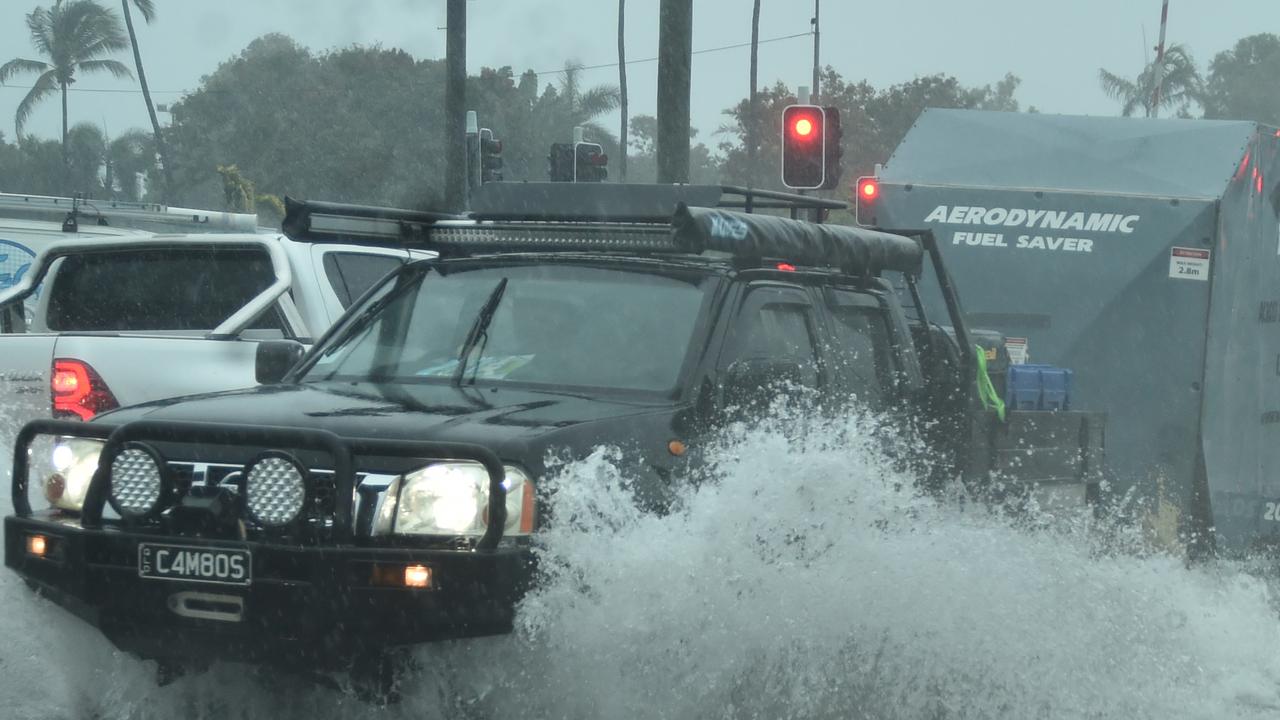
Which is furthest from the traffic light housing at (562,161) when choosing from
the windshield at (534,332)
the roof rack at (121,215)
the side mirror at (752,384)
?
the side mirror at (752,384)

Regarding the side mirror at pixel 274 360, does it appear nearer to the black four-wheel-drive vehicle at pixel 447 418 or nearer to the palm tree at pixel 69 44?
the black four-wheel-drive vehicle at pixel 447 418

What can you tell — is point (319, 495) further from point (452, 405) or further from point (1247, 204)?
point (1247, 204)

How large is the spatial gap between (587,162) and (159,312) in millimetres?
9309

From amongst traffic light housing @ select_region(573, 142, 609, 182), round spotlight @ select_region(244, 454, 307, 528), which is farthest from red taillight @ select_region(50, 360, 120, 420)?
traffic light housing @ select_region(573, 142, 609, 182)

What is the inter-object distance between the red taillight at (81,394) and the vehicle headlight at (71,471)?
1.97m

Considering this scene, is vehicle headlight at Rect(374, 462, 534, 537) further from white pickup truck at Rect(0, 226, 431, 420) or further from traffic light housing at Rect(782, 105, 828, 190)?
traffic light housing at Rect(782, 105, 828, 190)

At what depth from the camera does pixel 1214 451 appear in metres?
10.5

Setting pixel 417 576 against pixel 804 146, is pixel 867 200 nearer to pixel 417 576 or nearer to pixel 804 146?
pixel 804 146

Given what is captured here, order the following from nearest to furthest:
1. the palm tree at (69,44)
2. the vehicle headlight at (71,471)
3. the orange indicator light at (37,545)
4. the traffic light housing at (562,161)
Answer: the orange indicator light at (37,545), the vehicle headlight at (71,471), the traffic light housing at (562,161), the palm tree at (69,44)

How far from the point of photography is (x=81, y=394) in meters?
7.13

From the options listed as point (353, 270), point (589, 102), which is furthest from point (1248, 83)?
point (353, 270)

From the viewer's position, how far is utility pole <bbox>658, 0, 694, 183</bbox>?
45.9ft

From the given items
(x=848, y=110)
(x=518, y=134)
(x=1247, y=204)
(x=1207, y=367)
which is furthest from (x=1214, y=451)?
(x=848, y=110)

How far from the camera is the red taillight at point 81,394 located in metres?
7.13
